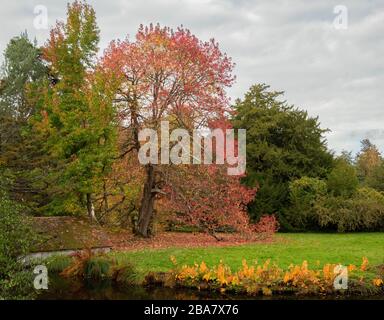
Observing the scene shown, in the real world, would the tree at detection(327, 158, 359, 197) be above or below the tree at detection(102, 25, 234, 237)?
below

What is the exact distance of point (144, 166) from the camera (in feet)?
74.9

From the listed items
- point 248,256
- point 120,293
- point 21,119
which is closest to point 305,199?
point 248,256

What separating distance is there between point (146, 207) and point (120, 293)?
35.6 ft

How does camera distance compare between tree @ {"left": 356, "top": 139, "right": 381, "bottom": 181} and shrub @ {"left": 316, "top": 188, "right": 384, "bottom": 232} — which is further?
tree @ {"left": 356, "top": 139, "right": 381, "bottom": 181}

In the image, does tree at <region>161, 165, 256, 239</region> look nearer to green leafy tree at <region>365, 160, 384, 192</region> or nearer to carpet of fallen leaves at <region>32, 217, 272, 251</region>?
carpet of fallen leaves at <region>32, 217, 272, 251</region>

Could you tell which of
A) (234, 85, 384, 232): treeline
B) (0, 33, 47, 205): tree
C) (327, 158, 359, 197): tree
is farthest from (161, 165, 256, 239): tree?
(327, 158, 359, 197): tree

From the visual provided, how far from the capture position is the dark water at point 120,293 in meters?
11.8

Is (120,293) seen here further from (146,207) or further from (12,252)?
(146,207)

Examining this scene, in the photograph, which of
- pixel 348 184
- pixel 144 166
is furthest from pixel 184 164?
pixel 348 184

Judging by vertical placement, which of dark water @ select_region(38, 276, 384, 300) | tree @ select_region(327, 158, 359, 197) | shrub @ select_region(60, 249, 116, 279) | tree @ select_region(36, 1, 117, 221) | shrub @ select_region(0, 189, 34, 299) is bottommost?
dark water @ select_region(38, 276, 384, 300)

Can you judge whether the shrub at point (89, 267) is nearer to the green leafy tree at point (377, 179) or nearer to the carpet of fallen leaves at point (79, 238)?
the carpet of fallen leaves at point (79, 238)

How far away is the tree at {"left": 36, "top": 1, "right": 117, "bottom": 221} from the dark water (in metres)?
5.09

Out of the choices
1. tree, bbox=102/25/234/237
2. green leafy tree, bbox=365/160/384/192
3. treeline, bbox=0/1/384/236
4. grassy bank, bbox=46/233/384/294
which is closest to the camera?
→ grassy bank, bbox=46/233/384/294

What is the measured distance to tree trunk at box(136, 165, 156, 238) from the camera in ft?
75.6
